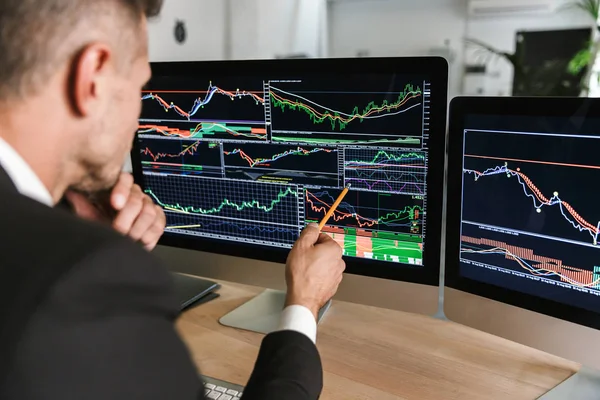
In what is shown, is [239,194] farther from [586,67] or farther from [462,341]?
[586,67]

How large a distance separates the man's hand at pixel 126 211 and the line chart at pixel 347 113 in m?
0.28

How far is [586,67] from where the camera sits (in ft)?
12.2

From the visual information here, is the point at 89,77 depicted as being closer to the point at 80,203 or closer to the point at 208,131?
the point at 80,203

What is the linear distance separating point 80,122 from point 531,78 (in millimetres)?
3171

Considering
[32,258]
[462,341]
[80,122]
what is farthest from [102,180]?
[462,341]

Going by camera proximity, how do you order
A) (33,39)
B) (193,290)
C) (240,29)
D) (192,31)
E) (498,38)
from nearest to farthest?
1. (33,39)
2. (193,290)
3. (192,31)
4. (240,29)
5. (498,38)

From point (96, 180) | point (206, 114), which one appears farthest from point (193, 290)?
point (96, 180)

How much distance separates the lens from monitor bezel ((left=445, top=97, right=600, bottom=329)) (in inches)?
31.4

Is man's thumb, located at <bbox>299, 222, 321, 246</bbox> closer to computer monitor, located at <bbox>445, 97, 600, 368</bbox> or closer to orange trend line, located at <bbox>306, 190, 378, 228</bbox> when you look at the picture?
orange trend line, located at <bbox>306, 190, 378, 228</bbox>

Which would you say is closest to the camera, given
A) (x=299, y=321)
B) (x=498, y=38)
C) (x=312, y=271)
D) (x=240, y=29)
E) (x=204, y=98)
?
(x=299, y=321)

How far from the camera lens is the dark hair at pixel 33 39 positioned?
0.52 metres

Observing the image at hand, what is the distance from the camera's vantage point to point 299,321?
77 cm

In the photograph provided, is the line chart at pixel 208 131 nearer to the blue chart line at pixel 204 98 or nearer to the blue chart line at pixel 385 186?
the blue chart line at pixel 204 98

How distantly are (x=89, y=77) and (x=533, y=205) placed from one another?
659mm
